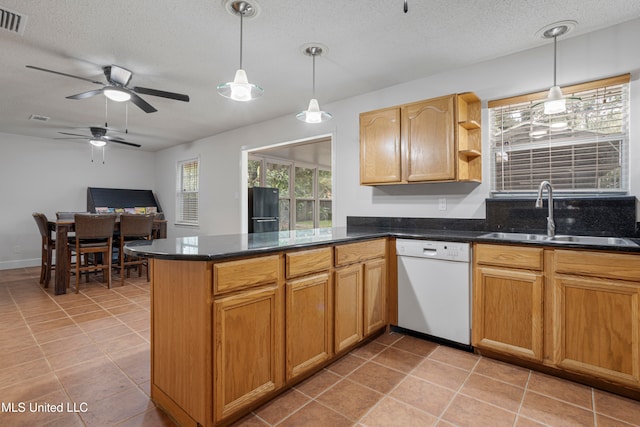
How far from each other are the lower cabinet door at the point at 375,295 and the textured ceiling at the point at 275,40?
5.91 feet

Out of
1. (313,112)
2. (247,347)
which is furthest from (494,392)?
(313,112)

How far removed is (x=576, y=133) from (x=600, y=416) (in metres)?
1.97

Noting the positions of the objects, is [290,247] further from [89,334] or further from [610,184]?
[610,184]

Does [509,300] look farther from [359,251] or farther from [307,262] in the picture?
[307,262]

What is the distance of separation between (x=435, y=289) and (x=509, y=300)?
0.52 metres

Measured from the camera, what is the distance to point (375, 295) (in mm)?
2668

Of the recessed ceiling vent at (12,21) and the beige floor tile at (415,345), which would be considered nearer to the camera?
the recessed ceiling vent at (12,21)

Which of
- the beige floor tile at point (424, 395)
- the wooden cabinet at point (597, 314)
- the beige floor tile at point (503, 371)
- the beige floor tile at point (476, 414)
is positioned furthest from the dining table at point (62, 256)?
the wooden cabinet at point (597, 314)

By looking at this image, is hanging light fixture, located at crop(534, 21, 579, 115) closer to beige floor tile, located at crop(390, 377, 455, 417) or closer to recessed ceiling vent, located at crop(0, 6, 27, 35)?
beige floor tile, located at crop(390, 377, 455, 417)

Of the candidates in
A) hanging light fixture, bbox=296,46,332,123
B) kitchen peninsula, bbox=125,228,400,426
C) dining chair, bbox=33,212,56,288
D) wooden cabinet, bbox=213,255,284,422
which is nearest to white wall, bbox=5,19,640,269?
hanging light fixture, bbox=296,46,332,123

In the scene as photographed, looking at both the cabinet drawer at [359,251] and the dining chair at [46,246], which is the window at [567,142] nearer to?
the cabinet drawer at [359,251]

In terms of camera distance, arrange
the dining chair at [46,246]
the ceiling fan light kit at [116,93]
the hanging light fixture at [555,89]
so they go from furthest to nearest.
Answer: the dining chair at [46,246] < the ceiling fan light kit at [116,93] < the hanging light fixture at [555,89]

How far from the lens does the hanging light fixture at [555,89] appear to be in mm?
2229

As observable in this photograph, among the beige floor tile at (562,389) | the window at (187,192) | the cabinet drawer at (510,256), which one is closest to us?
the beige floor tile at (562,389)
